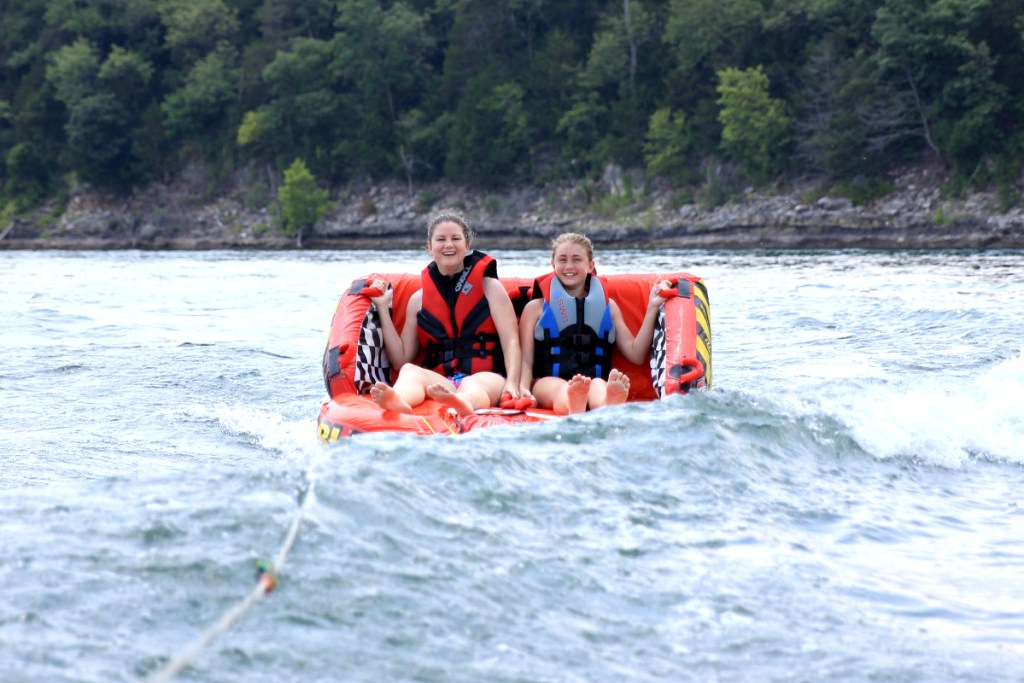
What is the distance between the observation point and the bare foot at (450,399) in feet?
13.4

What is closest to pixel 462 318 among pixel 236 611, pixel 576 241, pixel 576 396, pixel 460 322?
pixel 460 322

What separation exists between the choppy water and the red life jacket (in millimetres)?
874

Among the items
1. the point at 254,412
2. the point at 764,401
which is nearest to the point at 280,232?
the point at 254,412

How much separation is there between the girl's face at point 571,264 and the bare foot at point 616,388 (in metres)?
0.69

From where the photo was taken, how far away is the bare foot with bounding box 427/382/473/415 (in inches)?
161

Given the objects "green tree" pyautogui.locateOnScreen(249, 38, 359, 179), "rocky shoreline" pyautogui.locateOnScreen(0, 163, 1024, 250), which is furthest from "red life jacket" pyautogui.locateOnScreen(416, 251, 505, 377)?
"green tree" pyautogui.locateOnScreen(249, 38, 359, 179)

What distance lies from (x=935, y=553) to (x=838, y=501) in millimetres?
435

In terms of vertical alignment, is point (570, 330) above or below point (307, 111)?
below

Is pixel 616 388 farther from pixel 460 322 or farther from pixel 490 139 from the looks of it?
pixel 490 139

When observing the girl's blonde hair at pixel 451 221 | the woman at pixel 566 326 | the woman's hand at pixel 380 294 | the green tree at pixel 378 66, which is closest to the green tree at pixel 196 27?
the green tree at pixel 378 66

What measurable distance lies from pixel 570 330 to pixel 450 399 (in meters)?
0.77

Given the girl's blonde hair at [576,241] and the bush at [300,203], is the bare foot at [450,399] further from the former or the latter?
the bush at [300,203]

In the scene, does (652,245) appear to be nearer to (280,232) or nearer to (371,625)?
(280,232)

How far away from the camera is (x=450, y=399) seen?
414 centimetres
